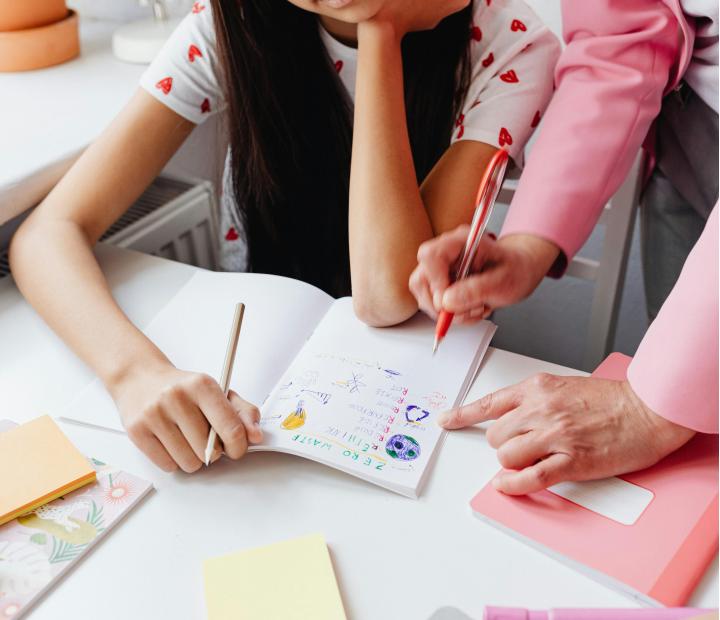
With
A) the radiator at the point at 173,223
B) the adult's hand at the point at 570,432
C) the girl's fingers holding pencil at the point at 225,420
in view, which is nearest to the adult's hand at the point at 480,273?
the adult's hand at the point at 570,432

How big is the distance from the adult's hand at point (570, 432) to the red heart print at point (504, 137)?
0.34 m

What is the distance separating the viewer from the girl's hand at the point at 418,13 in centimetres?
85

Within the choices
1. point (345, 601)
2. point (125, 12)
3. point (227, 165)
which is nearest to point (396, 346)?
point (345, 601)

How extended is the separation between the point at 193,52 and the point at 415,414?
0.59m

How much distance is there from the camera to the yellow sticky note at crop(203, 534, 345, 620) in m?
0.47

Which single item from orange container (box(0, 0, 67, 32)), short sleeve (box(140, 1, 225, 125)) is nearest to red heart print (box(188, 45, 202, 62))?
short sleeve (box(140, 1, 225, 125))

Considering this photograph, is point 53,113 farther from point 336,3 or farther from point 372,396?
point 372,396

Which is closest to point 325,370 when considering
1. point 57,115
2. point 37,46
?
point 57,115

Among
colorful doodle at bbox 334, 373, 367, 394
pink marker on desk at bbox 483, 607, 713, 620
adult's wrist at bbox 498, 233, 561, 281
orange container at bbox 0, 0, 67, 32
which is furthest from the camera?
orange container at bbox 0, 0, 67, 32

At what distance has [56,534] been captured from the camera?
535 millimetres

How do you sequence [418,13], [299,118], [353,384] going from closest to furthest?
[353,384], [418,13], [299,118]

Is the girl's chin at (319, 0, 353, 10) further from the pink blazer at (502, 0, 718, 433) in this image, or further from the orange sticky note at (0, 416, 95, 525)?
the orange sticky note at (0, 416, 95, 525)

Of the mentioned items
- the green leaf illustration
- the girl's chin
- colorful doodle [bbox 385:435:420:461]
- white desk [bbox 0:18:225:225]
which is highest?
the girl's chin

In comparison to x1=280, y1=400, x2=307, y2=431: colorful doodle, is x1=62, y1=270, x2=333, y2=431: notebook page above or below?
below
